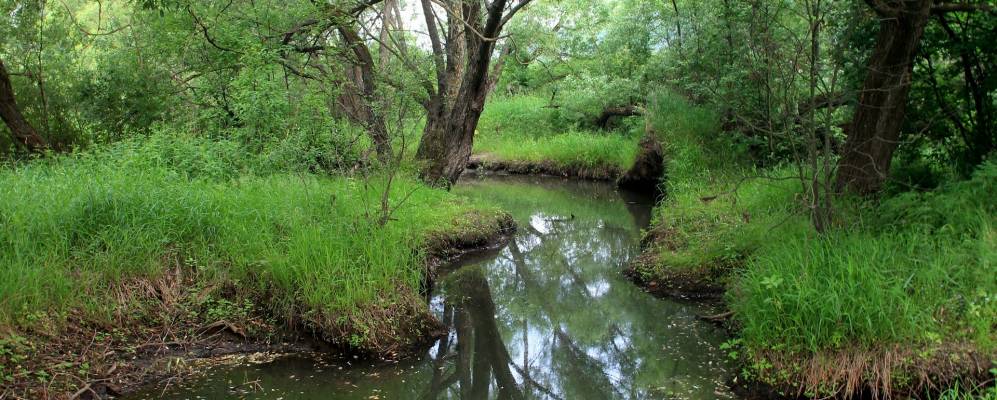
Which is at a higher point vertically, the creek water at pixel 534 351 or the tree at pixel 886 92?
the tree at pixel 886 92

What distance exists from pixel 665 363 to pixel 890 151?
2.96m

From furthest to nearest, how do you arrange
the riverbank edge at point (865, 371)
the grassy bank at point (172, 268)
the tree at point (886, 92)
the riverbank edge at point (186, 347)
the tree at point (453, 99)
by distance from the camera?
the tree at point (453, 99), the tree at point (886, 92), the grassy bank at point (172, 268), the riverbank edge at point (186, 347), the riverbank edge at point (865, 371)

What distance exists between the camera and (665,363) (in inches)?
213

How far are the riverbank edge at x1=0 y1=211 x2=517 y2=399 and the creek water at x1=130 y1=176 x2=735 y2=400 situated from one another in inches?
5.6

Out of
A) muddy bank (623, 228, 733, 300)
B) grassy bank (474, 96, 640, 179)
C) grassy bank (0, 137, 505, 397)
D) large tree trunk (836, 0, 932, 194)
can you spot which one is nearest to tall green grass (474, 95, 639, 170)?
grassy bank (474, 96, 640, 179)

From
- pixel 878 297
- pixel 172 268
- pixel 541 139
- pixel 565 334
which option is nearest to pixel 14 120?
pixel 172 268

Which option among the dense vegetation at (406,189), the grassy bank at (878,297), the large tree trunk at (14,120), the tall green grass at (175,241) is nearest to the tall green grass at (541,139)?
the dense vegetation at (406,189)

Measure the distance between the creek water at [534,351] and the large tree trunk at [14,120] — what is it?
5716 mm

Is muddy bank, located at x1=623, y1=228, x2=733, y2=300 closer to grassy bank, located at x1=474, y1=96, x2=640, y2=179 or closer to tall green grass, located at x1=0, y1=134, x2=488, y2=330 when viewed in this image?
tall green grass, located at x1=0, y1=134, x2=488, y2=330

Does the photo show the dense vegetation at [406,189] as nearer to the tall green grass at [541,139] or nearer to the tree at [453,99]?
the tree at [453,99]

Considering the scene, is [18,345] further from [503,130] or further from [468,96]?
[503,130]

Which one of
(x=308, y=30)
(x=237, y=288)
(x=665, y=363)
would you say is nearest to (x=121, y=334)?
(x=237, y=288)

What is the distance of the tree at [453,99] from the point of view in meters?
9.94

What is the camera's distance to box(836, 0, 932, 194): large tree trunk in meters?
5.68
